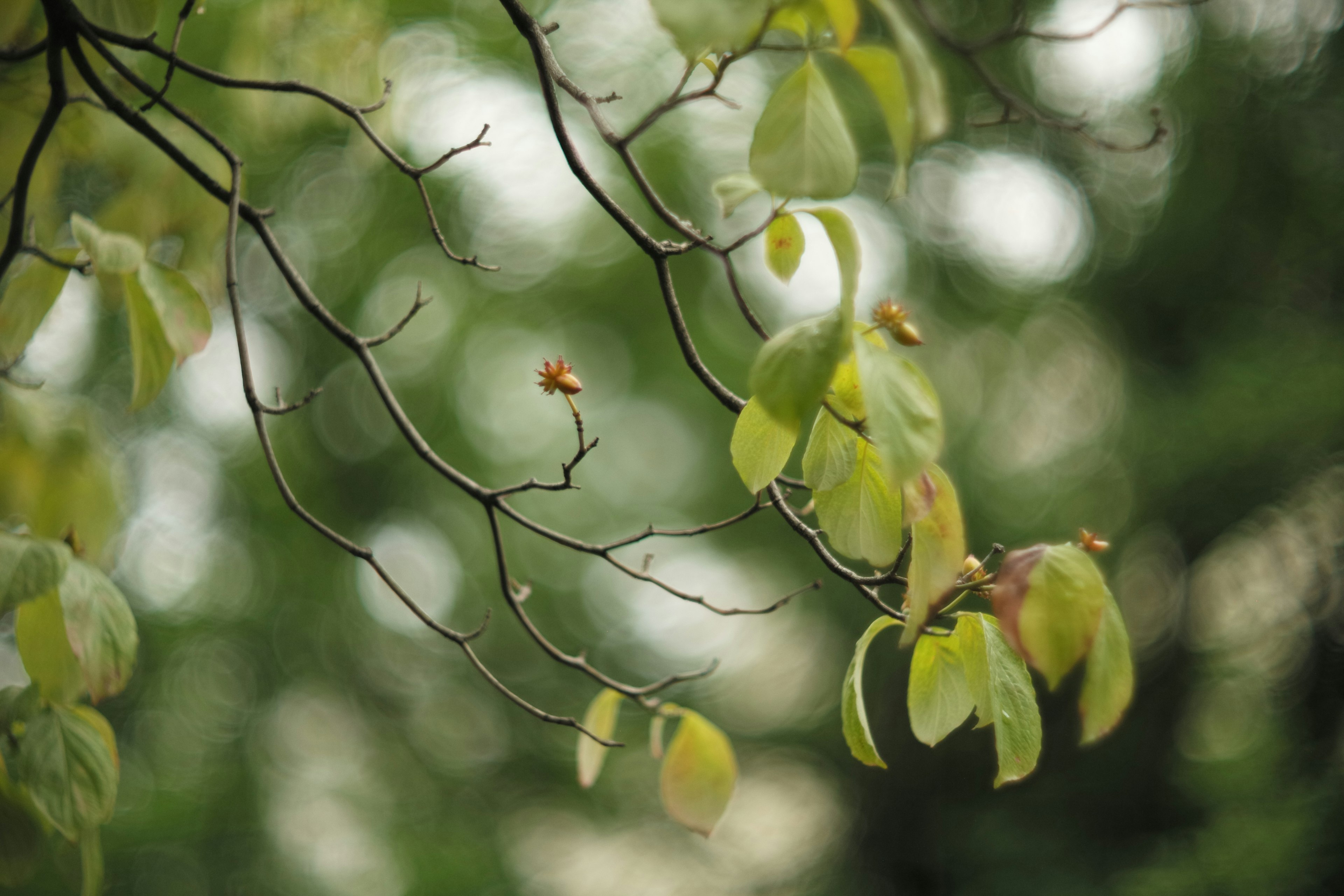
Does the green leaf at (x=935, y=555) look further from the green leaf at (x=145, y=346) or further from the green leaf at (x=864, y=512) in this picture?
the green leaf at (x=145, y=346)

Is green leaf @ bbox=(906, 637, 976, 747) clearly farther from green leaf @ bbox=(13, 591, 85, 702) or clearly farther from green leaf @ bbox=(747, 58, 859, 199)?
green leaf @ bbox=(13, 591, 85, 702)

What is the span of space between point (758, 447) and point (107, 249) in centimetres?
34

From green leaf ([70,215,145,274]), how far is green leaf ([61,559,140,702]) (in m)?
0.14

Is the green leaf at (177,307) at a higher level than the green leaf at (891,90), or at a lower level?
lower

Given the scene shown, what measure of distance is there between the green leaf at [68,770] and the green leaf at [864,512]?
32 cm

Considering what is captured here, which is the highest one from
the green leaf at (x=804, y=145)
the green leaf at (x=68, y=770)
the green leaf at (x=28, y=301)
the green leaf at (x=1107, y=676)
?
the green leaf at (x=804, y=145)

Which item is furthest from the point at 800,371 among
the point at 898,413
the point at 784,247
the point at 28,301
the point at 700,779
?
the point at 28,301

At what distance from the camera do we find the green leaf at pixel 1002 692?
27cm

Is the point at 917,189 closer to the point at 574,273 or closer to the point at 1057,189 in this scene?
the point at 1057,189

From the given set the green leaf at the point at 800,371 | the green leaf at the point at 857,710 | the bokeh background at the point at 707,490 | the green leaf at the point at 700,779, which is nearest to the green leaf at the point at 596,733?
the green leaf at the point at 700,779

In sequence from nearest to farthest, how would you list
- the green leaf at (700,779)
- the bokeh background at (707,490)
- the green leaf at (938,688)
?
1. the green leaf at (938,688)
2. the green leaf at (700,779)
3. the bokeh background at (707,490)

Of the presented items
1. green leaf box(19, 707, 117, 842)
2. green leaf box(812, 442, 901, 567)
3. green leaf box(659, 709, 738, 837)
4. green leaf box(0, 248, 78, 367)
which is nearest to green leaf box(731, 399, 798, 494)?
green leaf box(812, 442, 901, 567)

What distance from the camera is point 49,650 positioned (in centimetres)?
36

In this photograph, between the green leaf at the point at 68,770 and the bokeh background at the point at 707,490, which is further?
the bokeh background at the point at 707,490
